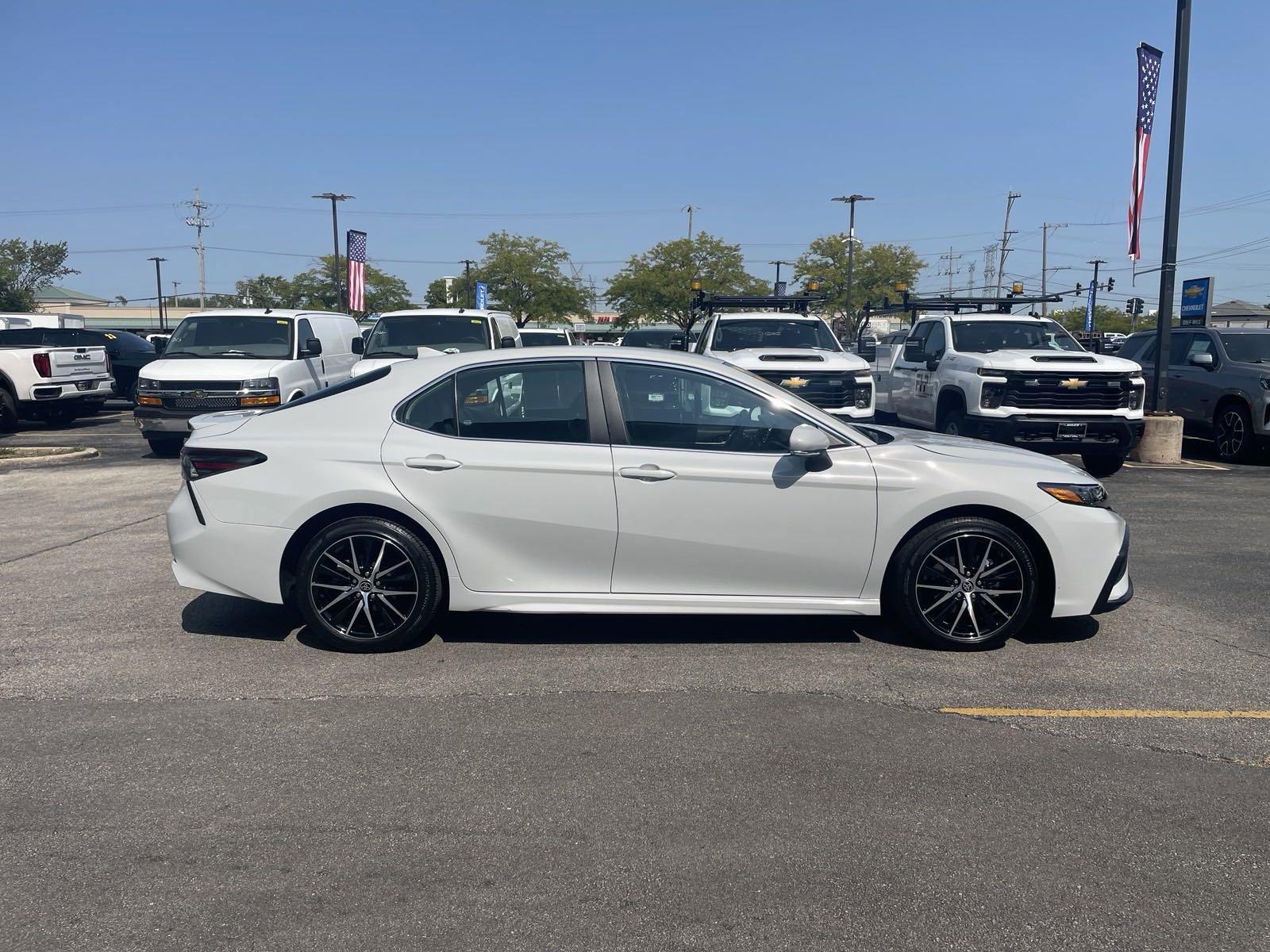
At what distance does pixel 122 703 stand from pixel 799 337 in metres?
11.5

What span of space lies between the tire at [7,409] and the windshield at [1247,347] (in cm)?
1863

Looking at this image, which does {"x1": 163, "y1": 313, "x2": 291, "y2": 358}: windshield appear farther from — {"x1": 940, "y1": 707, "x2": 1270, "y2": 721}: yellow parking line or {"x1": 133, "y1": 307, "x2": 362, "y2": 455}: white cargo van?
{"x1": 940, "y1": 707, "x2": 1270, "y2": 721}: yellow parking line

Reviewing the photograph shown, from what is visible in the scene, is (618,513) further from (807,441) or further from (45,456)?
(45,456)

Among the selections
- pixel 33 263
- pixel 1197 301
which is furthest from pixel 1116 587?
pixel 33 263

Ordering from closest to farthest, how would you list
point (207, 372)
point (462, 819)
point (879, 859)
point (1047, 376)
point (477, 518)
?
point (879, 859)
point (462, 819)
point (477, 518)
point (1047, 376)
point (207, 372)

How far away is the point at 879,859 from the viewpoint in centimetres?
357

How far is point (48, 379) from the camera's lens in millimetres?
17875

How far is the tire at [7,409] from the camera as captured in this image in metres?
17.8

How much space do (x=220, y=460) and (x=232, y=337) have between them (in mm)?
10060

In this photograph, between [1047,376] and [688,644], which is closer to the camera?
[688,644]

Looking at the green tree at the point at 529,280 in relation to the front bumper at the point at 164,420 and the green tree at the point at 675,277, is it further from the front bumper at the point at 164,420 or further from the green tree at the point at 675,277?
the front bumper at the point at 164,420

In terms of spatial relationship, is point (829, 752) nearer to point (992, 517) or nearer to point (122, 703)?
point (992, 517)

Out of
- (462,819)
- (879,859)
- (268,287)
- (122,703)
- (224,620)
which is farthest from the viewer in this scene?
(268,287)

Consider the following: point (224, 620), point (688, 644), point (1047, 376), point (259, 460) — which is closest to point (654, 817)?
point (688, 644)
